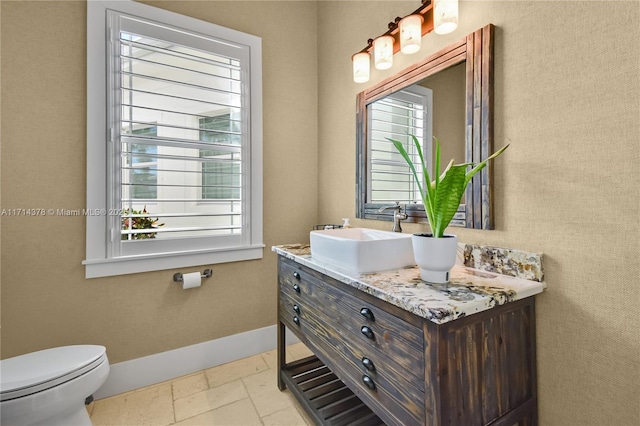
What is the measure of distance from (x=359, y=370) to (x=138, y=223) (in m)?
1.53

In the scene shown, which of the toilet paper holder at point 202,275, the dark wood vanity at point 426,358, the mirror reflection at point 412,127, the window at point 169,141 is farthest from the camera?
the toilet paper holder at point 202,275

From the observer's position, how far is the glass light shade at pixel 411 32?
4.64ft

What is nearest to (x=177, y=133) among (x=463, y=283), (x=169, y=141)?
(x=169, y=141)

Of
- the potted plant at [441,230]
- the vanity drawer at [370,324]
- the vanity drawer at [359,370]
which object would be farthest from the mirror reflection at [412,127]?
the vanity drawer at [359,370]

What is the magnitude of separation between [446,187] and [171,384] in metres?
1.99

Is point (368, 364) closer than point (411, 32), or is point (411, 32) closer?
point (368, 364)

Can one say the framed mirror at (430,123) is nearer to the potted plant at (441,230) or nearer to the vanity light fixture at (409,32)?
the vanity light fixture at (409,32)

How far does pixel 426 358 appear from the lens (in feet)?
Result: 2.87

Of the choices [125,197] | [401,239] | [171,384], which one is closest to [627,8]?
[401,239]

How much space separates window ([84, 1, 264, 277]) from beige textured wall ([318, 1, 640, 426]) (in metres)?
1.51

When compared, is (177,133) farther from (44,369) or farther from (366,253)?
(366,253)

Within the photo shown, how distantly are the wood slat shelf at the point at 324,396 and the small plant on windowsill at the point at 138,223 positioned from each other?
1.18 meters

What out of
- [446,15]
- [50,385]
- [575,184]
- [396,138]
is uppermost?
[446,15]

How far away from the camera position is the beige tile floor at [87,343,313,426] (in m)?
1.58
